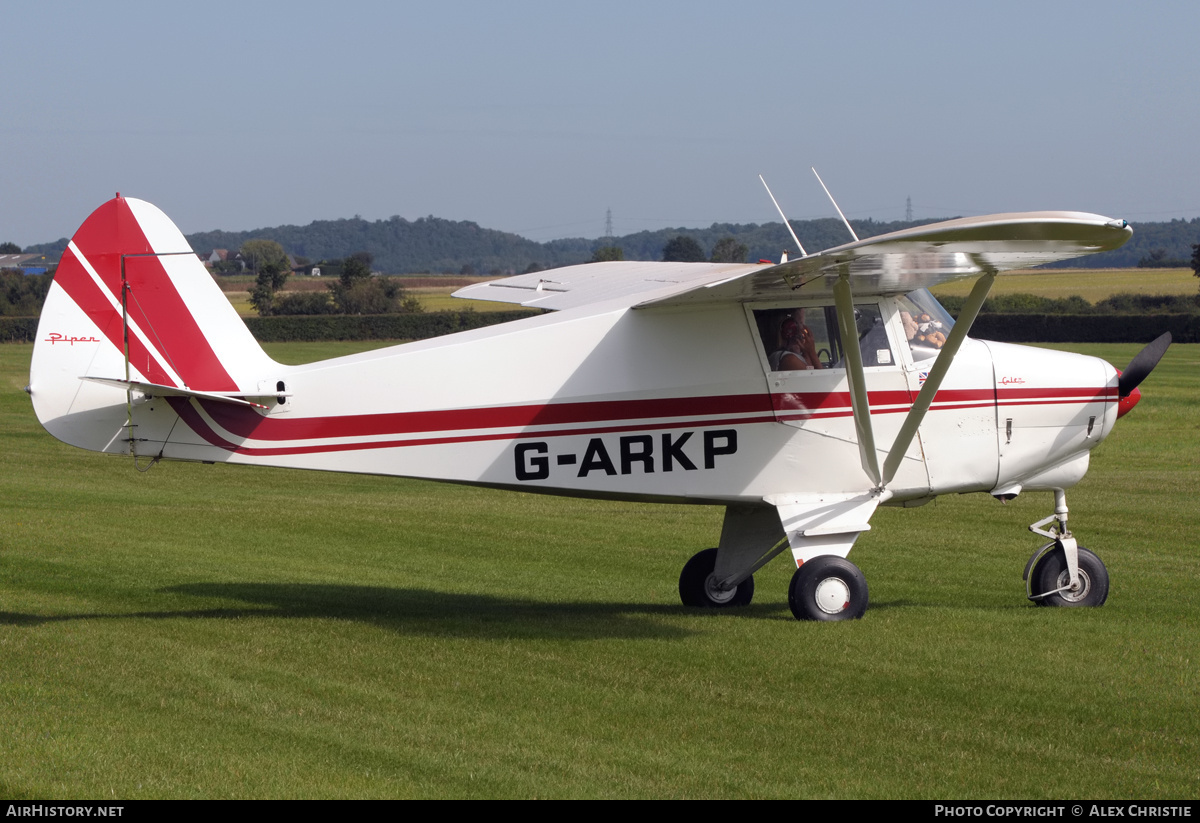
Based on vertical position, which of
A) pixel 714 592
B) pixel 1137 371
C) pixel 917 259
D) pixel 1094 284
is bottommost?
pixel 1094 284

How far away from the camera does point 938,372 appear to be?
9.56 metres

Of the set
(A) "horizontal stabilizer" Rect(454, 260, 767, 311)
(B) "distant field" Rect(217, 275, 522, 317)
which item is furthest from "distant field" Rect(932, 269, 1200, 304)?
(A) "horizontal stabilizer" Rect(454, 260, 767, 311)

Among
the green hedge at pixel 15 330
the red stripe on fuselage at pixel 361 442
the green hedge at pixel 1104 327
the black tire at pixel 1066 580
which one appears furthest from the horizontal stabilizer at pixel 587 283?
the green hedge at pixel 15 330

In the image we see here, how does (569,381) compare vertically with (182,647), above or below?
above

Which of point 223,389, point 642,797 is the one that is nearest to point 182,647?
point 223,389

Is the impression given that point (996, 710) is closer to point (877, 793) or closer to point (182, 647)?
point (877, 793)

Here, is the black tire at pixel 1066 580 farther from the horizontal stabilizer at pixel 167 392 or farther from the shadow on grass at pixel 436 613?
the horizontal stabilizer at pixel 167 392

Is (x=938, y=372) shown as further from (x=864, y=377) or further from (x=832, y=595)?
(x=832, y=595)

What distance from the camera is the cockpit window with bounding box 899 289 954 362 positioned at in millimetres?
10344

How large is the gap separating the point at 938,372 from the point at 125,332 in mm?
5923

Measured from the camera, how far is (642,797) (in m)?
5.87

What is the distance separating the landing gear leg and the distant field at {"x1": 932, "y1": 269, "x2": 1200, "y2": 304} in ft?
215

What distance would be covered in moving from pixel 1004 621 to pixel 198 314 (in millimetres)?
6527

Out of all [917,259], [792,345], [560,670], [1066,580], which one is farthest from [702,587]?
[917,259]
